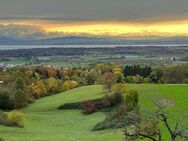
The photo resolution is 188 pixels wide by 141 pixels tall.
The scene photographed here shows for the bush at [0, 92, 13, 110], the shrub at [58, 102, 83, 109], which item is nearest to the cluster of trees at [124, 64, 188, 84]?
the shrub at [58, 102, 83, 109]

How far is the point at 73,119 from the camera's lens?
250ft

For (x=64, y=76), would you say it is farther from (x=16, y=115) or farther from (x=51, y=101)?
(x=16, y=115)

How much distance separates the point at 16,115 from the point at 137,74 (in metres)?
85.8

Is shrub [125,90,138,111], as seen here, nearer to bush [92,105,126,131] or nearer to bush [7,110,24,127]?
bush [92,105,126,131]

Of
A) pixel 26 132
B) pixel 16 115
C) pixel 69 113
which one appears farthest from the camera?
pixel 69 113

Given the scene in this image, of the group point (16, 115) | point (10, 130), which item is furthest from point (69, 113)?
point (10, 130)

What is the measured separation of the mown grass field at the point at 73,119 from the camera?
2079 inches

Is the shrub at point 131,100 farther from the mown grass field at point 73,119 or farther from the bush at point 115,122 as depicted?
the bush at point 115,122

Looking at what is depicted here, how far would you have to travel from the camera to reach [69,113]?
83.8 meters

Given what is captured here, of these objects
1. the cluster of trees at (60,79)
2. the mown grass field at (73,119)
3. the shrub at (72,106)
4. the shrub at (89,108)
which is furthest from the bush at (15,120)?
the cluster of trees at (60,79)

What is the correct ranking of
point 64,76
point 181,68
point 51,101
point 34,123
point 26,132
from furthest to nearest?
point 64,76 → point 181,68 → point 51,101 → point 34,123 → point 26,132

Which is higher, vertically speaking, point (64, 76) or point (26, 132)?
point (26, 132)

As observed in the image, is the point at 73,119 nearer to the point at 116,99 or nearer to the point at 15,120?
the point at 116,99

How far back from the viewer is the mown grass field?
173ft
